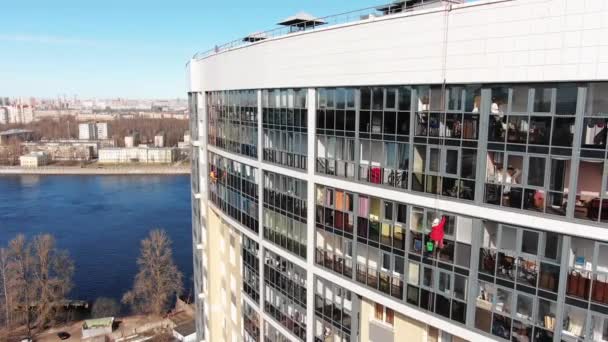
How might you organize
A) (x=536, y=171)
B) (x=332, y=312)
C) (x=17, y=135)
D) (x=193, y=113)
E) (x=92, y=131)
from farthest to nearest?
1. (x=92, y=131)
2. (x=17, y=135)
3. (x=193, y=113)
4. (x=332, y=312)
5. (x=536, y=171)

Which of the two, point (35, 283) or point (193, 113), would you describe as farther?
point (35, 283)

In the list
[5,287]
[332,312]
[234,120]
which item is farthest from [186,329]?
Result: [332,312]

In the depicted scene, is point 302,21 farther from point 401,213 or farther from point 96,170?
point 96,170

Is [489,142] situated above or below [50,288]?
above

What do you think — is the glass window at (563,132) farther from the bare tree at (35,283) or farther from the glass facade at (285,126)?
the bare tree at (35,283)

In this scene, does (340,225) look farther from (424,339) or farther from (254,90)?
(254,90)

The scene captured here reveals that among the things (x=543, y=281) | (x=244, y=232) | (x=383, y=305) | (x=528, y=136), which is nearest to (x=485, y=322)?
(x=543, y=281)

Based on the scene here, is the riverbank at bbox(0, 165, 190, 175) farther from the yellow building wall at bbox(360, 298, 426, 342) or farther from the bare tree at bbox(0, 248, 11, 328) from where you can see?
the yellow building wall at bbox(360, 298, 426, 342)

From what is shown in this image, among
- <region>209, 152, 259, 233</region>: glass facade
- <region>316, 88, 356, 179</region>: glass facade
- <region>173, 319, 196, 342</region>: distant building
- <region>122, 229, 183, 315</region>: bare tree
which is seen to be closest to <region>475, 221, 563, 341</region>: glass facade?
<region>316, 88, 356, 179</region>: glass facade
